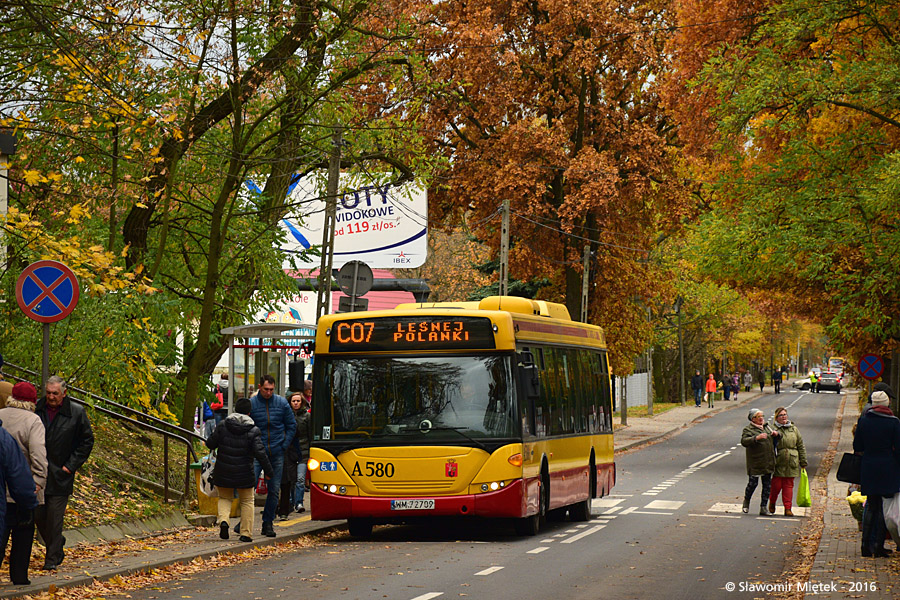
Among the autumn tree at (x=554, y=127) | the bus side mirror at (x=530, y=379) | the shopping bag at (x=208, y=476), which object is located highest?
the autumn tree at (x=554, y=127)

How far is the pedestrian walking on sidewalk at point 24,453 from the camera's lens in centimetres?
1116

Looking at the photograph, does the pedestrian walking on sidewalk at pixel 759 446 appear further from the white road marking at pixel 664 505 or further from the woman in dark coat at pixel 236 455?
the woman in dark coat at pixel 236 455

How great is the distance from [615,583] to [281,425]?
6.09m

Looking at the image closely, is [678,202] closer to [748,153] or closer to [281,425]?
[748,153]

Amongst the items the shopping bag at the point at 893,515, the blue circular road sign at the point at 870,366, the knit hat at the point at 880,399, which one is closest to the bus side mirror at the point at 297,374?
the knit hat at the point at 880,399

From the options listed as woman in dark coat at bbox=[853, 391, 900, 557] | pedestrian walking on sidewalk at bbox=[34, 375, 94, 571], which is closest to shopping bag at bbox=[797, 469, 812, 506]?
woman in dark coat at bbox=[853, 391, 900, 557]

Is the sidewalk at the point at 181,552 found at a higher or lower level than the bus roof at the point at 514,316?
lower

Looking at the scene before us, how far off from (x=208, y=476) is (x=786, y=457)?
959 centimetres

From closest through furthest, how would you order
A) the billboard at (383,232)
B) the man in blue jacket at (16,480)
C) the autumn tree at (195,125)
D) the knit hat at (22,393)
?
the man in blue jacket at (16,480), the knit hat at (22,393), the autumn tree at (195,125), the billboard at (383,232)

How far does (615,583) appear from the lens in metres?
12.2

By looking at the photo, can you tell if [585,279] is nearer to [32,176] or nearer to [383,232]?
[383,232]

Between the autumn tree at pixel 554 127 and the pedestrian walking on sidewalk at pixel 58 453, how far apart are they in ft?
82.3

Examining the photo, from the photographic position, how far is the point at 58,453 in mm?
12352

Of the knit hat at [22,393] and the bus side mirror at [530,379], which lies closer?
the knit hat at [22,393]
